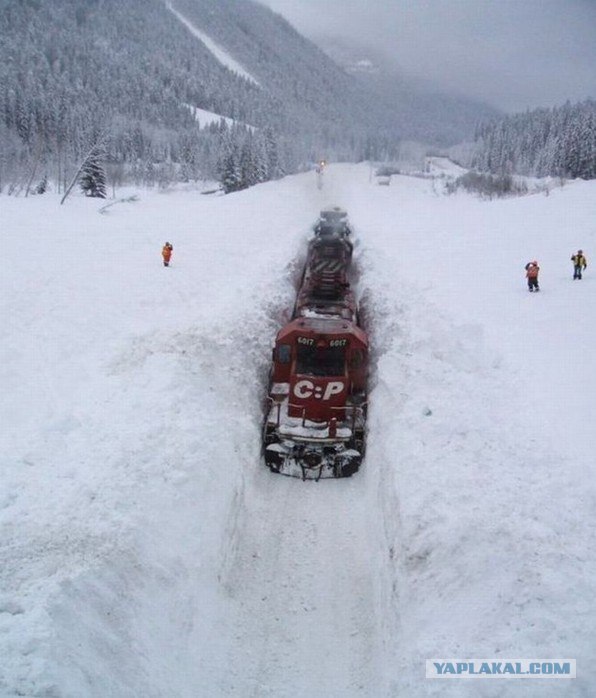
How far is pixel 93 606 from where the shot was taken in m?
7.18

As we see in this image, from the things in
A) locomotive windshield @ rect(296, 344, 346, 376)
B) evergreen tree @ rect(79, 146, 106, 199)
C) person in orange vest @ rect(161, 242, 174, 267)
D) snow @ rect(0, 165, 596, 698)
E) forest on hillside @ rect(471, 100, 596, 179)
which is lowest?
snow @ rect(0, 165, 596, 698)

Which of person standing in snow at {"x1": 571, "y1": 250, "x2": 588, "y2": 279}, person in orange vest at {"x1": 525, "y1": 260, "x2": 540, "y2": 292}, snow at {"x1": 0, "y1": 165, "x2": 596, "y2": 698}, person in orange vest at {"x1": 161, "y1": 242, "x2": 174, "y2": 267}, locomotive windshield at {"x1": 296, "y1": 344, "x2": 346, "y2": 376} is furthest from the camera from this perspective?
person in orange vest at {"x1": 161, "y1": 242, "x2": 174, "y2": 267}

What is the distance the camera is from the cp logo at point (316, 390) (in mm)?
13672

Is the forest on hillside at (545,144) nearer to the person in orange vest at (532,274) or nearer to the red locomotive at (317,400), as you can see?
the person in orange vest at (532,274)

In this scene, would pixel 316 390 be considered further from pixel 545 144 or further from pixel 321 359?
pixel 545 144

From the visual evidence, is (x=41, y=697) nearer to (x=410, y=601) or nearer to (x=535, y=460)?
(x=410, y=601)

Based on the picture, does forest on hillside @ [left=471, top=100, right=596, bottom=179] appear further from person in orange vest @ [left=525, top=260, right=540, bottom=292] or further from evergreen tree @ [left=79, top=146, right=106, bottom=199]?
person in orange vest @ [left=525, top=260, right=540, bottom=292]

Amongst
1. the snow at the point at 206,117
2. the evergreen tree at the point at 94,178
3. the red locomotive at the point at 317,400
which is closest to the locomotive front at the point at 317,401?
the red locomotive at the point at 317,400

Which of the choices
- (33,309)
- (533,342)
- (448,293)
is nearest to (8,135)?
(33,309)

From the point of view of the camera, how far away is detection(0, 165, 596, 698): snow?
23.5ft

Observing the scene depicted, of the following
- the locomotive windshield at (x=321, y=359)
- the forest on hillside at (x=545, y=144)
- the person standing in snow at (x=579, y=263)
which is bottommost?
the locomotive windshield at (x=321, y=359)

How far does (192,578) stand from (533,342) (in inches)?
470

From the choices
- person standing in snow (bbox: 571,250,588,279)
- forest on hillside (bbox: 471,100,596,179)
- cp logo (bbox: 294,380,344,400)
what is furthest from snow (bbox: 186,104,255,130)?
cp logo (bbox: 294,380,344,400)

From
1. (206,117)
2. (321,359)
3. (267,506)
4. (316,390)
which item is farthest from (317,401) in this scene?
(206,117)
